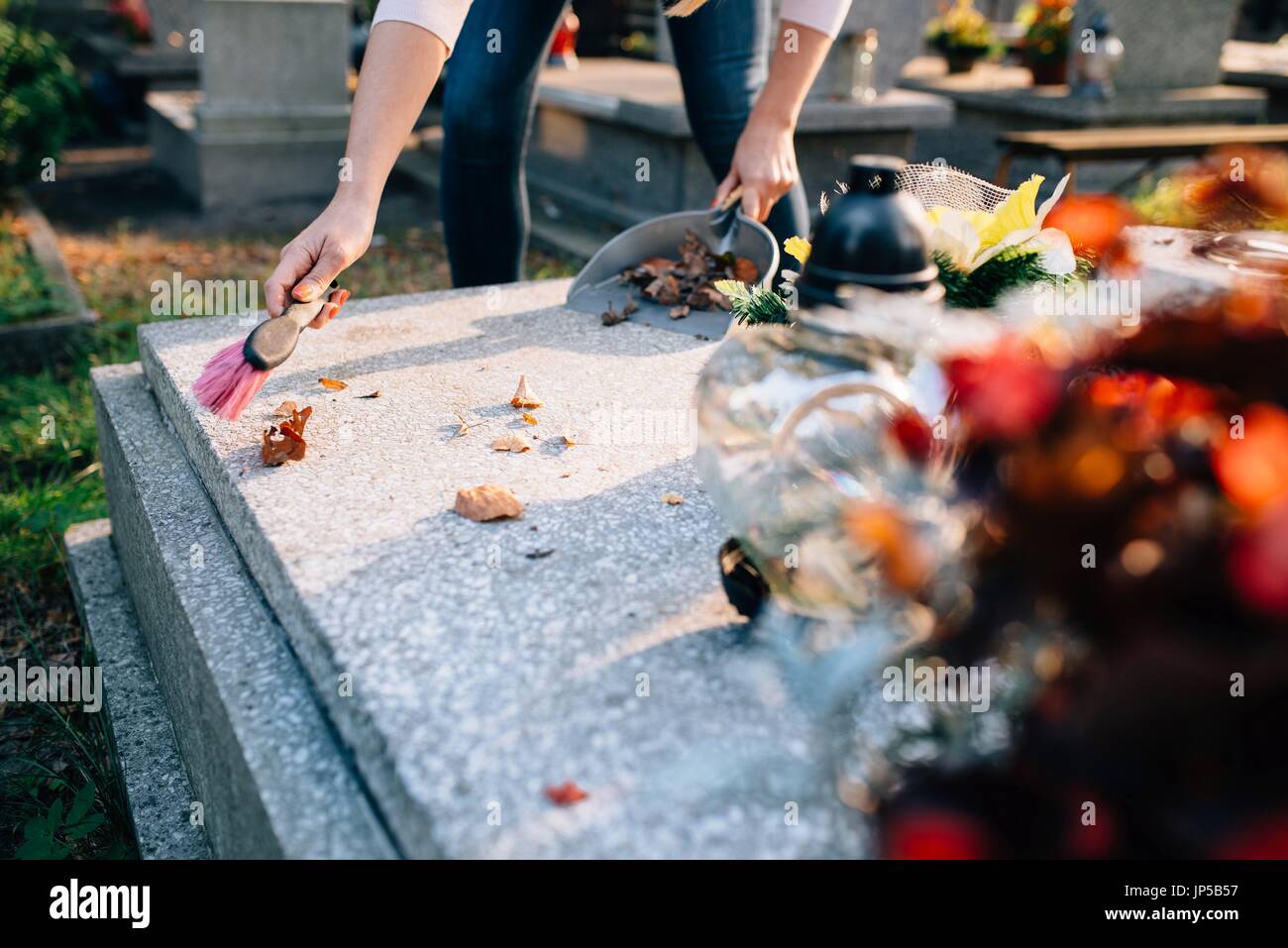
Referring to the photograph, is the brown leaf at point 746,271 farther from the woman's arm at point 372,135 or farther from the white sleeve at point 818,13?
the woman's arm at point 372,135

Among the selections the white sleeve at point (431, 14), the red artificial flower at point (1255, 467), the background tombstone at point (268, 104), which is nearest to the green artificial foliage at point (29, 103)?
the background tombstone at point (268, 104)

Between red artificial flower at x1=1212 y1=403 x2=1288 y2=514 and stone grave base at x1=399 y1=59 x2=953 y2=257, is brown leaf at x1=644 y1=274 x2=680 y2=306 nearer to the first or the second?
red artificial flower at x1=1212 y1=403 x2=1288 y2=514

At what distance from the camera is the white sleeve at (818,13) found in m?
2.01

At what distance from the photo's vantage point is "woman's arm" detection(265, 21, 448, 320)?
5.26 ft

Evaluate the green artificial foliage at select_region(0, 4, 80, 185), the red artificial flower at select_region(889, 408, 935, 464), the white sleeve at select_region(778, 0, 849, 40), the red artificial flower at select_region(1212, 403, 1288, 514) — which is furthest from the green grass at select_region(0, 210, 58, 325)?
the red artificial flower at select_region(1212, 403, 1288, 514)

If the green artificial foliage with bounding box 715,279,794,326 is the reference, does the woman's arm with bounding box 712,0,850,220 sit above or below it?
above

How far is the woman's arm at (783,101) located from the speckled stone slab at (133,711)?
1451 mm

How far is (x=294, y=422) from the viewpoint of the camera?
5.29 feet

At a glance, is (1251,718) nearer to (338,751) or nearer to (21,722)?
(338,751)

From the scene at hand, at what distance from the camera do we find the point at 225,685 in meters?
1.18

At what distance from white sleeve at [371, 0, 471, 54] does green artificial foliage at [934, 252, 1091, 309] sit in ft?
2.92

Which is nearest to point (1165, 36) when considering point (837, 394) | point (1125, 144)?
point (1125, 144)

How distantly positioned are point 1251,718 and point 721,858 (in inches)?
16.3

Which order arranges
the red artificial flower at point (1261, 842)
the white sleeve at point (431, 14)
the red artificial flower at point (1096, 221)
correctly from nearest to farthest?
the red artificial flower at point (1261, 842) < the red artificial flower at point (1096, 221) < the white sleeve at point (431, 14)
